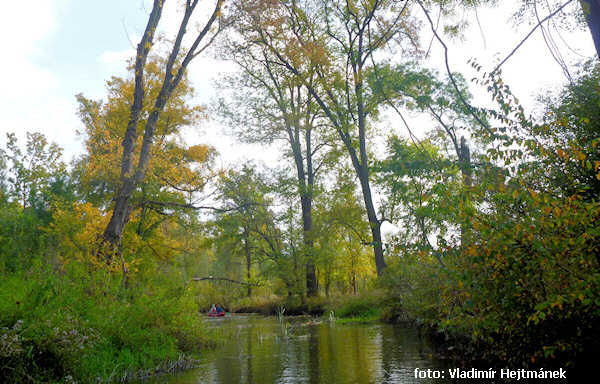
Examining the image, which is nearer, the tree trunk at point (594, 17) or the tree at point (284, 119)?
the tree trunk at point (594, 17)

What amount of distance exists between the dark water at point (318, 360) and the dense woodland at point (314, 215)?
681mm

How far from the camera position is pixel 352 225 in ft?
89.4

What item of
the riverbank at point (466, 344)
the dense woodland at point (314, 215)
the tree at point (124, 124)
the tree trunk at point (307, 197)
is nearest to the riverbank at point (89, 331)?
the dense woodland at point (314, 215)

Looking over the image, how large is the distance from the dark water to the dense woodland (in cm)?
68

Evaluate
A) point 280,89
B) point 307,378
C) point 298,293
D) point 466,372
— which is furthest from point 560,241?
point 280,89

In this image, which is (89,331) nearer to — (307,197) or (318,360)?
(318,360)

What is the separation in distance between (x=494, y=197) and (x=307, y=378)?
369cm

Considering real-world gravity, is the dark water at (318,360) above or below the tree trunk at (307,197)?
below

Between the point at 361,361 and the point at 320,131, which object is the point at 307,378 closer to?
the point at 361,361

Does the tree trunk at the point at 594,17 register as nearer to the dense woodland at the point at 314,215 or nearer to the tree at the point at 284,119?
the dense woodland at the point at 314,215

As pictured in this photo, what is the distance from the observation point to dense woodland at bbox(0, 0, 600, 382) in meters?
4.49

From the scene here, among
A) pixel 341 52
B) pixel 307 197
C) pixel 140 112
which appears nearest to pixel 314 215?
pixel 307 197

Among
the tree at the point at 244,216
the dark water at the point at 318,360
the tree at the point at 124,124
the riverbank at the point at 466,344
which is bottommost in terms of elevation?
the dark water at the point at 318,360

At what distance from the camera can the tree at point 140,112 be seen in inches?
384
